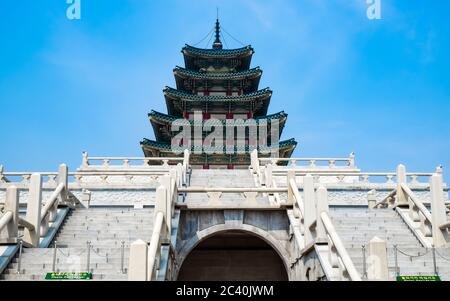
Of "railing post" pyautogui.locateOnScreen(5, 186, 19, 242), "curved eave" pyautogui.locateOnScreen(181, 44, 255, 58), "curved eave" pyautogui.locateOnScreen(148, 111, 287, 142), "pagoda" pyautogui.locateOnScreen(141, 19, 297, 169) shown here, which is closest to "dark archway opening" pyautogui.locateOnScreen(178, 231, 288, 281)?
"railing post" pyautogui.locateOnScreen(5, 186, 19, 242)

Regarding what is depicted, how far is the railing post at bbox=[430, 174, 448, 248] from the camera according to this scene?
14.0 meters

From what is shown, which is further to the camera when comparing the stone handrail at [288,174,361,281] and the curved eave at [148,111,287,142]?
the curved eave at [148,111,287,142]

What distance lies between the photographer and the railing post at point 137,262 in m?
9.25

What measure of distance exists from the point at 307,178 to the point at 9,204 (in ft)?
23.1

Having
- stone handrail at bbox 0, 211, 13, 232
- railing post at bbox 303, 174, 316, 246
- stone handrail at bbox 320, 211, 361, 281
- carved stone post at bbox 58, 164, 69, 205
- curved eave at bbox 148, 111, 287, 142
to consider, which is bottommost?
stone handrail at bbox 320, 211, 361, 281

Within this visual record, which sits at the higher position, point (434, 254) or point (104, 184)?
point (104, 184)

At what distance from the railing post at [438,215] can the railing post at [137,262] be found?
790cm

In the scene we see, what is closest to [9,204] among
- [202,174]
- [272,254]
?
[272,254]

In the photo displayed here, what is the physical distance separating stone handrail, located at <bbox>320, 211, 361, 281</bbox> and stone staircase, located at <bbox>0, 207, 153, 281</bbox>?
4.18 metres

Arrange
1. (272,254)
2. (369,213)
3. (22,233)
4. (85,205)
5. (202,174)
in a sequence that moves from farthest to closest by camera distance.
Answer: (202,174)
(272,254)
(85,205)
(369,213)
(22,233)

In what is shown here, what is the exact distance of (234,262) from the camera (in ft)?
67.4

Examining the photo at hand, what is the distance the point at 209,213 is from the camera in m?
16.4

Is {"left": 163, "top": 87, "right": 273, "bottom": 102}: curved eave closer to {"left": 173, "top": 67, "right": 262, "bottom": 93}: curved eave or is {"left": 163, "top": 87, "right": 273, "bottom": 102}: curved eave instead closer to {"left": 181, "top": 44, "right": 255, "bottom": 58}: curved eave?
{"left": 173, "top": 67, "right": 262, "bottom": 93}: curved eave
